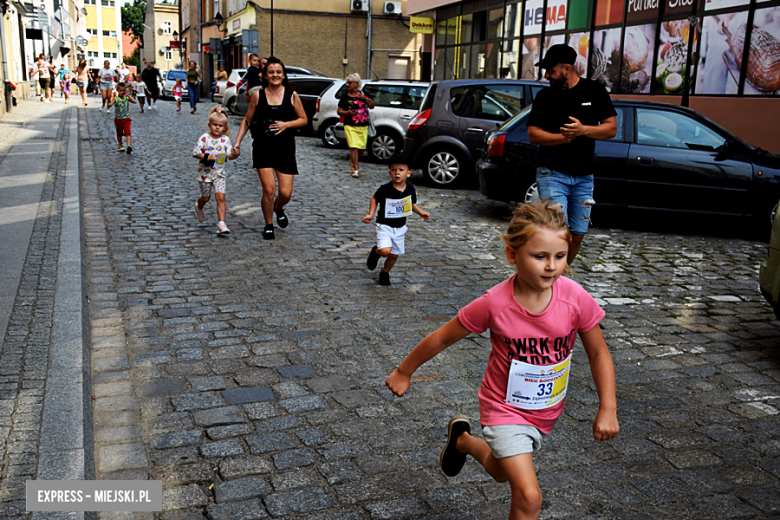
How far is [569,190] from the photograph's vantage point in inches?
232

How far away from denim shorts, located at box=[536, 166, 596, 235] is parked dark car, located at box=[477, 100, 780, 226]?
10.7 feet

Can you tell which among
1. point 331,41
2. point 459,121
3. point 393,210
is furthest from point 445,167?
point 331,41

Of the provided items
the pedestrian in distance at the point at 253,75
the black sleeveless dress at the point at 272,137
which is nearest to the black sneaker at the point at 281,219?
the black sleeveless dress at the point at 272,137

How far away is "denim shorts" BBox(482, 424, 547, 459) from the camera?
100 inches

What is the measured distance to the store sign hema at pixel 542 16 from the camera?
20312mm

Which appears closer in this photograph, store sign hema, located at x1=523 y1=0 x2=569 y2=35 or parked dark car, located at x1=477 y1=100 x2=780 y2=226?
parked dark car, located at x1=477 y1=100 x2=780 y2=226

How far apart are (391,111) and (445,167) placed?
346 centimetres

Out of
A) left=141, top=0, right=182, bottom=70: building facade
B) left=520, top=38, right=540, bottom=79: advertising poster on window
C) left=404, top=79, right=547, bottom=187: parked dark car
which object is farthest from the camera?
left=141, top=0, right=182, bottom=70: building facade

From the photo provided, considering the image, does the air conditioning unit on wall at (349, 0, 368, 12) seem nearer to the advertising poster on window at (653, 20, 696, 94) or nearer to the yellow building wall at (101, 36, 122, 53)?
the advertising poster on window at (653, 20, 696, 94)

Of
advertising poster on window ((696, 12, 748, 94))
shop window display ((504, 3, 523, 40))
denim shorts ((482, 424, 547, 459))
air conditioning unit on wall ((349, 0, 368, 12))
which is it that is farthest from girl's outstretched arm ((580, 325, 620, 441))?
air conditioning unit on wall ((349, 0, 368, 12))

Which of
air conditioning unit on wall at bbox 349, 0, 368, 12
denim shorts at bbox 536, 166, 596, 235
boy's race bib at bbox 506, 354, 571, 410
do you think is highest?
air conditioning unit on wall at bbox 349, 0, 368, 12

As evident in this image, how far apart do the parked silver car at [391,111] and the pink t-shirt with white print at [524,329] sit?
41.7 feet

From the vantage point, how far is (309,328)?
520 centimetres

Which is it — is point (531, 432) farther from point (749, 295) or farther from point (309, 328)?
point (749, 295)
